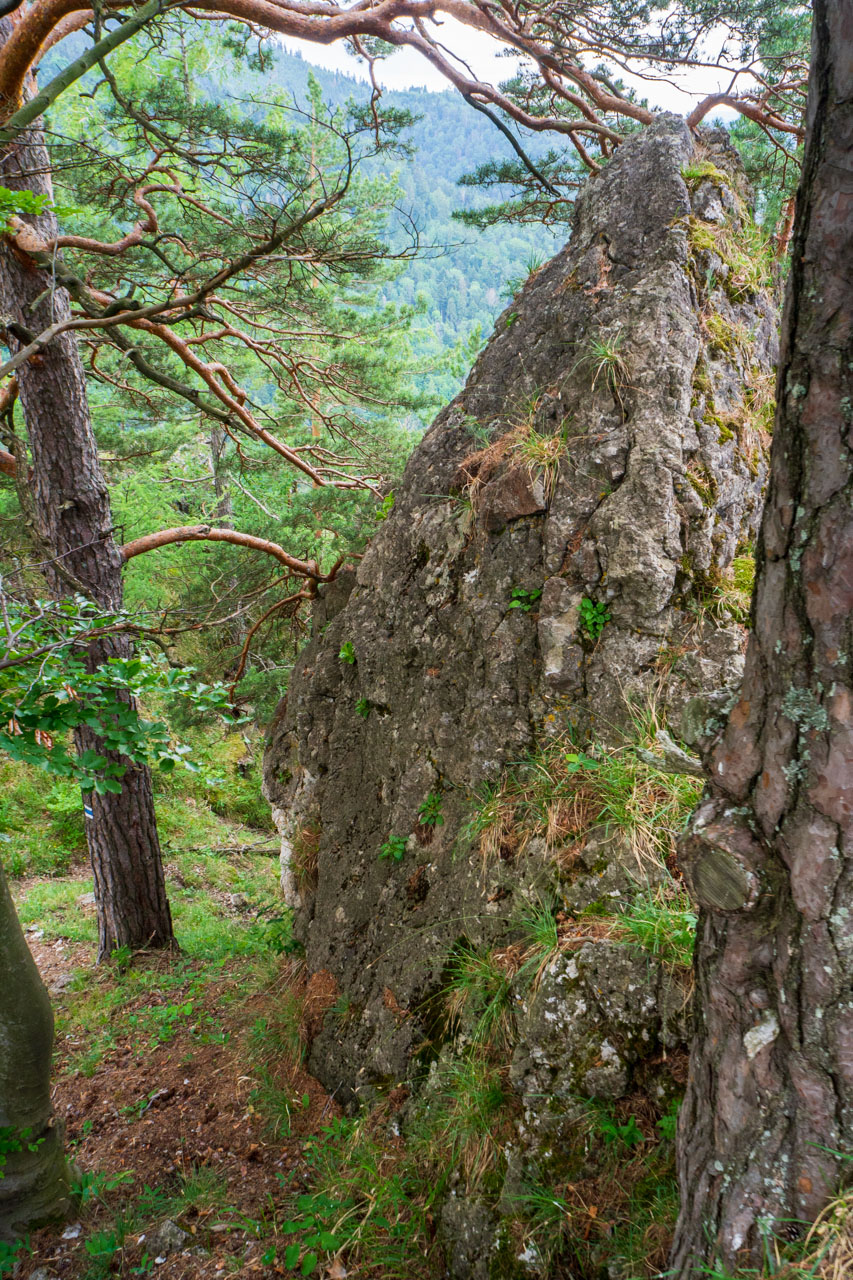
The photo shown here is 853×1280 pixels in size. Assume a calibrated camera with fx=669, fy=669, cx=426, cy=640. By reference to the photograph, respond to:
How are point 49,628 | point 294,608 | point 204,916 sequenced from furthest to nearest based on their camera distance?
point 204,916 < point 294,608 < point 49,628

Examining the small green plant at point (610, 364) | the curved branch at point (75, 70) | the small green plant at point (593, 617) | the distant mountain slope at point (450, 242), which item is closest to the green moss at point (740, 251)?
the small green plant at point (610, 364)

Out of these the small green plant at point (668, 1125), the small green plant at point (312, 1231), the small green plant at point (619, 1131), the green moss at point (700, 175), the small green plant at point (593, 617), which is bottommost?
the small green plant at point (312, 1231)

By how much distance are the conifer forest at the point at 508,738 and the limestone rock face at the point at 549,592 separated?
0.08 ft

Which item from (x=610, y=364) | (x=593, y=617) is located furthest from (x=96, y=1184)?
(x=610, y=364)

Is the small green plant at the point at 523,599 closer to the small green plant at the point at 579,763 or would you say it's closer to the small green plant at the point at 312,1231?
the small green plant at the point at 579,763

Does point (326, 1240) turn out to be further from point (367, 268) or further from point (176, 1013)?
point (367, 268)

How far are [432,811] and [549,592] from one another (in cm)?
146

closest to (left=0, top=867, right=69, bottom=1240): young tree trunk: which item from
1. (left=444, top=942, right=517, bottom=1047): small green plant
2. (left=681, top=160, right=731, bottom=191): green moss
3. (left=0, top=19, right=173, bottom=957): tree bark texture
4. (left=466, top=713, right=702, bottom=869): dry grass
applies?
(left=0, top=19, right=173, bottom=957): tree bark texture

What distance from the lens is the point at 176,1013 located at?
17.7 ft

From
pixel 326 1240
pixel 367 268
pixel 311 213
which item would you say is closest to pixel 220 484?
pixel 367 268

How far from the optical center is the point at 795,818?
154cm

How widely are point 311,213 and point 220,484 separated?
10.9 m

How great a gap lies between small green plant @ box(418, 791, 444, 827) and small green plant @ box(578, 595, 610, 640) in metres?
1.31

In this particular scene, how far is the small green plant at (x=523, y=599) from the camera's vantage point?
3.69m
